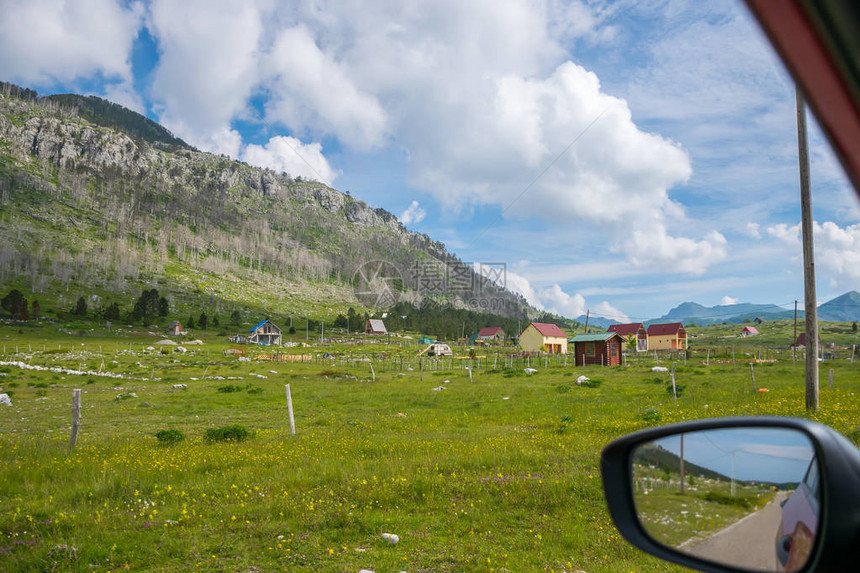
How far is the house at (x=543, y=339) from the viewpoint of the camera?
95.7 metres

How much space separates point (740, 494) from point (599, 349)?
5493 cm

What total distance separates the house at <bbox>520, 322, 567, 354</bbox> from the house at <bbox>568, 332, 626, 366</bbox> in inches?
1502

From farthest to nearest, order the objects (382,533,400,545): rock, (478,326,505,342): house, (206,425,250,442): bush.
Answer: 1. (478,326,505,342): house
2. (206,425,250,442): bush
3. (382,533,400,545): rock

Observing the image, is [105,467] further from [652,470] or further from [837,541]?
[837,541]

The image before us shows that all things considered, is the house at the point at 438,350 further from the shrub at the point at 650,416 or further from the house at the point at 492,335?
the shrub at the point at 650,416

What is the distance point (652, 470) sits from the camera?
2143mm

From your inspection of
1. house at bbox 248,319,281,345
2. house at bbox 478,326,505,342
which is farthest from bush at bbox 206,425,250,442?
house at bbox 478,326,505,342

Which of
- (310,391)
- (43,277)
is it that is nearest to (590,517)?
(310,391)

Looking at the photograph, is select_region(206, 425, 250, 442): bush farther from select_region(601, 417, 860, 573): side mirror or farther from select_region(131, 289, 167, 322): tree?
select_region(131, 289, 167, 322): tree

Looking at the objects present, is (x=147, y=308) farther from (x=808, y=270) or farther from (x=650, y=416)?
(x=808, y=270)

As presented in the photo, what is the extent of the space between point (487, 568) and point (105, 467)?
863 centimetres

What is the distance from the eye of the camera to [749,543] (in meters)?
1.62

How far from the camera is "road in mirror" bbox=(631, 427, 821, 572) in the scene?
1456mm

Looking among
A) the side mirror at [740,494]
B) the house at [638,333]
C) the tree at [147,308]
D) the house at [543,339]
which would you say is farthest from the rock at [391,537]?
the tree at [147,308]
